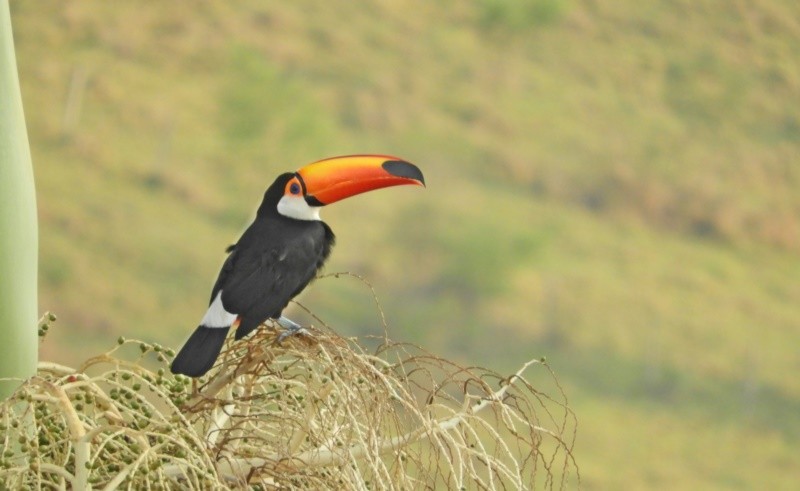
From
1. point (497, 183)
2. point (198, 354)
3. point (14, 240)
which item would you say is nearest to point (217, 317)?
point (198, 354)

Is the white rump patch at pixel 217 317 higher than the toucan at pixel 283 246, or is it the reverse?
the toucan at pixel 283 246

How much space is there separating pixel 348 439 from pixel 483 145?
1111 cm

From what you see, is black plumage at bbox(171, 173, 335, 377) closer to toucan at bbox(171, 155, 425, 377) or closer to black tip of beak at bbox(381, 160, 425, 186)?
toucan at bbox(171, 155, 425, 377)

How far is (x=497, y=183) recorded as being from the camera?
38.5 feet

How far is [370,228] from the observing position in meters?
11.0

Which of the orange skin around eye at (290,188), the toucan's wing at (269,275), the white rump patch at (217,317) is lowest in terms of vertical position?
the white rump patch at (217,317)

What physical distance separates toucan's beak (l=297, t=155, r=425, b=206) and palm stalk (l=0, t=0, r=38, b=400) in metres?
0.42

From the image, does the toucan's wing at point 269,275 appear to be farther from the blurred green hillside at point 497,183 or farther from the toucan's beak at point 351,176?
the blurred green hillside at point 497,183

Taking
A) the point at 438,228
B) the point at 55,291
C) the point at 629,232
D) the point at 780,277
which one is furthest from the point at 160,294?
the point at 780,277

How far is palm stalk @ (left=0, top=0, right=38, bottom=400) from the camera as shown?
1.06 meters

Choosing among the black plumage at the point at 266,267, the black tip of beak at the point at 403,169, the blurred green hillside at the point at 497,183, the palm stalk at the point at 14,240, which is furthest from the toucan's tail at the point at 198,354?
the blurred green hillside at the point at 497,183

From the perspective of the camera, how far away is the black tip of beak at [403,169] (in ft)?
4.50

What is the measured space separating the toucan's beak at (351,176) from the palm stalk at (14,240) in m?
0.42

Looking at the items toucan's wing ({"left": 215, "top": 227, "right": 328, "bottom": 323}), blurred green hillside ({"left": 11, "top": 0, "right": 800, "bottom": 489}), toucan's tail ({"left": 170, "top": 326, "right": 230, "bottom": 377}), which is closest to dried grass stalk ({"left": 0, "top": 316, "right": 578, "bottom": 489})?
toucan's tail ({"left": 170, "top": 326, "right": 230, "bottom": 377})
